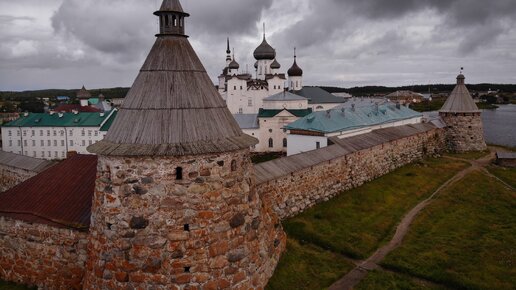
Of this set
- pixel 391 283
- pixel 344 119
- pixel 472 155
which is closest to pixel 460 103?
pixel 472 155

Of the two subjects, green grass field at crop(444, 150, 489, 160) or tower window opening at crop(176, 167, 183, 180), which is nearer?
tower window opening at crop(176, 167, 183, 180)

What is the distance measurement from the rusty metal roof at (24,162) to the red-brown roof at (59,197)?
7.14 meters

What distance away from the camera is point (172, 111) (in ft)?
24.9

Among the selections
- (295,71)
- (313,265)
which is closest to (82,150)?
(295,71)

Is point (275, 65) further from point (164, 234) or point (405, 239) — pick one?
point (164, 234)

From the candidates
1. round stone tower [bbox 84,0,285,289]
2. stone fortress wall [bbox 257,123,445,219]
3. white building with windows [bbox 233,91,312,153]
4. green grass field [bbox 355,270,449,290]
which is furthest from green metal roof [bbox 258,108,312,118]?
round stone tower [bbox 84,0,285,289]

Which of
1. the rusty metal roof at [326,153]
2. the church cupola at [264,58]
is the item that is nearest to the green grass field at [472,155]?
the rusty metal roof at [326,153]

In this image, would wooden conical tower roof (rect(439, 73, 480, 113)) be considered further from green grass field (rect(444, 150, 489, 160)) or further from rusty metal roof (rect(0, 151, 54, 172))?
rusty metal roof (rect(0, 151, 54, 172))

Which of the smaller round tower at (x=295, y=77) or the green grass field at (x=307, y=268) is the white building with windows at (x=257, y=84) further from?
the green grass field at (x=307, y=268)

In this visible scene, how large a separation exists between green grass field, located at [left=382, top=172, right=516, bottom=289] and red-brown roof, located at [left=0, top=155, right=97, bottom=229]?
735cm

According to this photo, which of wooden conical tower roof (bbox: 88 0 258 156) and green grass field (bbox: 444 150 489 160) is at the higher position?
wooden conical tower roof (bbox: 88 0 258 156)

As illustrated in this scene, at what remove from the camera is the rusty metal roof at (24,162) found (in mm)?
17547

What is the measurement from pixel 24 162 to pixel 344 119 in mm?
15232

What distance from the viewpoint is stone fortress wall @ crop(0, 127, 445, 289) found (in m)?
7.23
